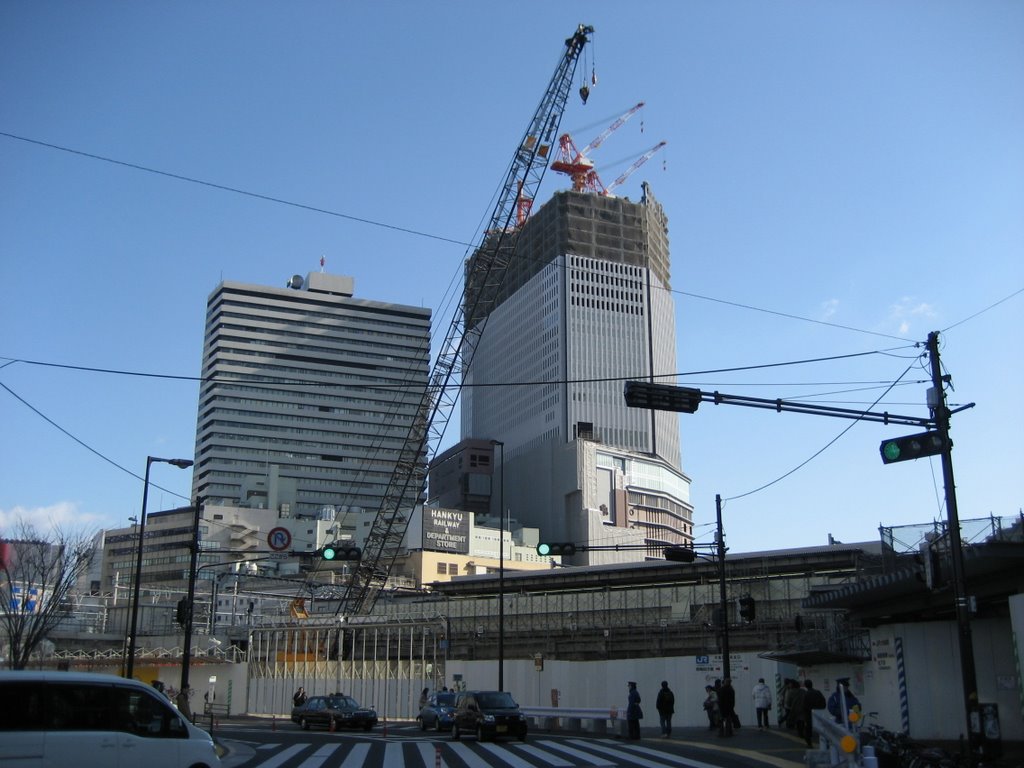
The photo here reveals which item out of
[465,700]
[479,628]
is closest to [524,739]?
[465,700]

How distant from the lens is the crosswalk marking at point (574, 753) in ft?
77.1

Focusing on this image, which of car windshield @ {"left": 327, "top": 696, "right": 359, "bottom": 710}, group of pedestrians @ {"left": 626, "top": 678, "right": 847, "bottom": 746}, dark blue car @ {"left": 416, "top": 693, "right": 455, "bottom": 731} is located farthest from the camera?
car windshield @ {"left": 327, "top": 696, "right": 359, "bottom": 710}

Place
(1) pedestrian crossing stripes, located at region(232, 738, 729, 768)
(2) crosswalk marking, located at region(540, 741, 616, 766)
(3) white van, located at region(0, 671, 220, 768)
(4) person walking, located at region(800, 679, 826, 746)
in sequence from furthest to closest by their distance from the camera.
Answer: (4) person walking, located at region(800, 679, 826, 746) → (1) pedestrian crossing stripes, located at region(232, 738, 729, 768) → (2) crosswalk marking, located at region(540, 741, 616, 766) → (3) white van, located at region(0, 671, 220, 768)

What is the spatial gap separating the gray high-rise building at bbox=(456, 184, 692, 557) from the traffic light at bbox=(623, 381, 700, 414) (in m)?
153

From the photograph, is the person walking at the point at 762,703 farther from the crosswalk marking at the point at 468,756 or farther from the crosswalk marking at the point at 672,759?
the crosswalk marking at the point at 468,756

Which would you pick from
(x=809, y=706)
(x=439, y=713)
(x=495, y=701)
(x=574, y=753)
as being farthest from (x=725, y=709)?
(x=439, y=713)

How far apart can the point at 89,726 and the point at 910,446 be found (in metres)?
16.3

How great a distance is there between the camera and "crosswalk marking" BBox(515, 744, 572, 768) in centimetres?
2338

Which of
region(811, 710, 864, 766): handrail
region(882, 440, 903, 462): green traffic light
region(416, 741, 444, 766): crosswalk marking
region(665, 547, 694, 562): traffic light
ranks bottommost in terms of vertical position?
region(416, 741, 444, 766): crosswalk marking

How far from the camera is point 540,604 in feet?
267

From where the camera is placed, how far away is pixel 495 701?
33.5 metres

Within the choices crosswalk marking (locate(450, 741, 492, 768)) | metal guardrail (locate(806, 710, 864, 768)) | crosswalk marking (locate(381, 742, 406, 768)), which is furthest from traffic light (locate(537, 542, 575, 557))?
metal guardrail (locate(806, 710, 864, 768))

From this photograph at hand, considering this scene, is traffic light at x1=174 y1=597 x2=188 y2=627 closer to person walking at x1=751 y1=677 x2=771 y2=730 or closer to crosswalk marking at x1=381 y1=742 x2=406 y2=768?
crosswalk marking at x1=381 y1=742 x2=406 y2=768

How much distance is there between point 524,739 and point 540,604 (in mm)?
48670
